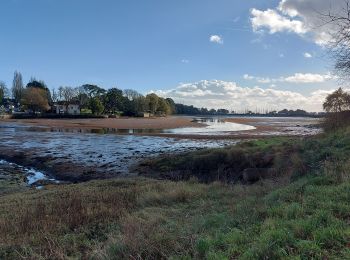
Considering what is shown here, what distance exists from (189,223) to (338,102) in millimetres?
24090

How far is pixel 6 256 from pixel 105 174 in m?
16.2

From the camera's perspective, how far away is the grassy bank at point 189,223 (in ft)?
17.7

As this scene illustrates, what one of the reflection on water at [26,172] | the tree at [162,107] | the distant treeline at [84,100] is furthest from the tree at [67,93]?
the reflection on water at [26,172]

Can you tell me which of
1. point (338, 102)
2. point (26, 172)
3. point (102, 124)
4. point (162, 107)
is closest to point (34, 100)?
point (102, 124)

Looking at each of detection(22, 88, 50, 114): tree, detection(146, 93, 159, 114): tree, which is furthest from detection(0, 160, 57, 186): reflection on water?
detection(146, 93, 159, 114): tree

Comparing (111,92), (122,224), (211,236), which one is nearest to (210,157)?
(122,224)

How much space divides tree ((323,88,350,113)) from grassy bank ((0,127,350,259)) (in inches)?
607

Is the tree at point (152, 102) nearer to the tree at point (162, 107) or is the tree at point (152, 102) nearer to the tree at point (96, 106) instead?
the tree at point (162, 107)

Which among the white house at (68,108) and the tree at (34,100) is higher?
the tree at (34,100)

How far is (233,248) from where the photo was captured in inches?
215

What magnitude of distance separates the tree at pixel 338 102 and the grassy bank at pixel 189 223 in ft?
50.6

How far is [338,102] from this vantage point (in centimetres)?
2792

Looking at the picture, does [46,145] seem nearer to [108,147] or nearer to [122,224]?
[108,147]

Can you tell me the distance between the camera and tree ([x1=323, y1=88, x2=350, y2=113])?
26539 millimetres
